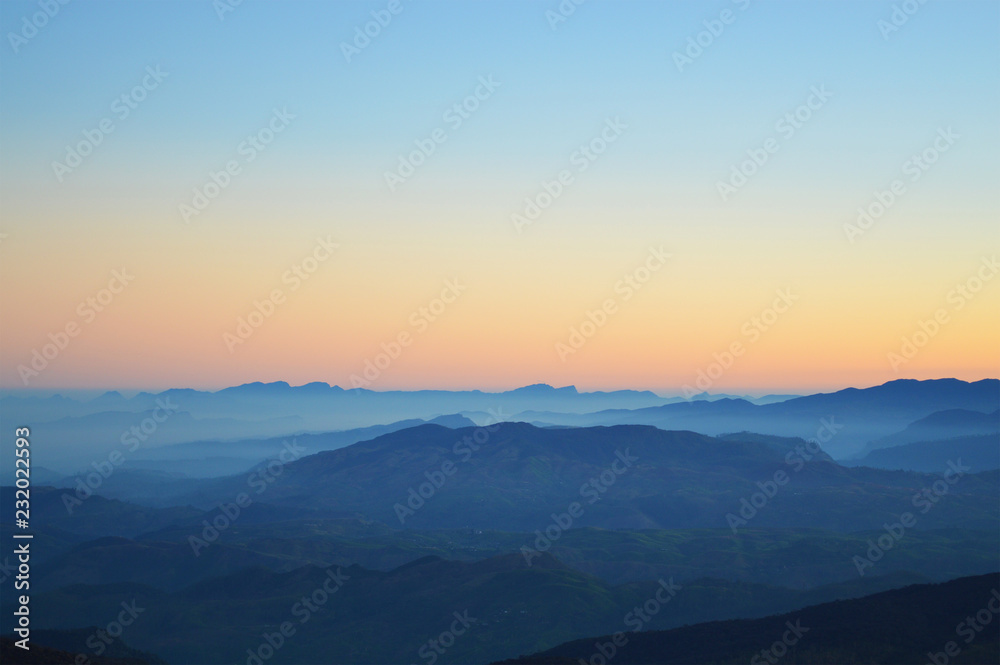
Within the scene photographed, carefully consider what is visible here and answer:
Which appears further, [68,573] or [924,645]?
[68,573]

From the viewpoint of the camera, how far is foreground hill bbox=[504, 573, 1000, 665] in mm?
59625

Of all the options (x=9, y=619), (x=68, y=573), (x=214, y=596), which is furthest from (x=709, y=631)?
(x=68, y=573)

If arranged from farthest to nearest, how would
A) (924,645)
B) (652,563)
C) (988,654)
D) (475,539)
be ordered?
(475,539) → (652,563) → (924,645) → (988,654)

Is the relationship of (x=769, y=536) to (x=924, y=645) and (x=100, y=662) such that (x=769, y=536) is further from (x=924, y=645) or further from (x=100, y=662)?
(x=100, y=662)

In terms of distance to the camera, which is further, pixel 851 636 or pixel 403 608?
pixel 403 608

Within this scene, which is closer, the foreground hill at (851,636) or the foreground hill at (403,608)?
the foreground hill at (851,636)

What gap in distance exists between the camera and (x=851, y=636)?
6291 cm

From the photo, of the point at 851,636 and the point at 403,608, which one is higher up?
the point at 403,608

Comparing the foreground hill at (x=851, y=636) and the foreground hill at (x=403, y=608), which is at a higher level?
the foreground hill at (x=403, y=608)

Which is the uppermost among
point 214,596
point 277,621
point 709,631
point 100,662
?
point 214,596

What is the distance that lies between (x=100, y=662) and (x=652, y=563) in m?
111

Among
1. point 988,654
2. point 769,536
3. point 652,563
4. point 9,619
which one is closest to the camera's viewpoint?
point 988,654

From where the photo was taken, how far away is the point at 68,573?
512 feet

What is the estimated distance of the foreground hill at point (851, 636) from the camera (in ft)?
196
